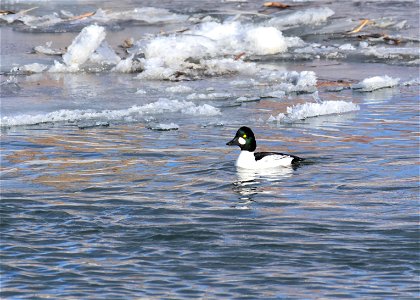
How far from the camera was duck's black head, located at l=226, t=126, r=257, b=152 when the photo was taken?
11.3 metres

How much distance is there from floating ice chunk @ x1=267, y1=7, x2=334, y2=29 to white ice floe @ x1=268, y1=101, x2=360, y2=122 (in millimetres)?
6741

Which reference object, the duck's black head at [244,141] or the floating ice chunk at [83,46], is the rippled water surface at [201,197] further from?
the floating ice chunk at [83,46]

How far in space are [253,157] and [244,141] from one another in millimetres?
247

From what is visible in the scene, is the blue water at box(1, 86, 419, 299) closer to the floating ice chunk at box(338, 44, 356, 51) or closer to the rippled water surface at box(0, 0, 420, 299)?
the rippled water surface at box(0, 0, 420, 299)

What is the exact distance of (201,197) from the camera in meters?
9.72

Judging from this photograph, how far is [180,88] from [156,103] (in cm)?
131

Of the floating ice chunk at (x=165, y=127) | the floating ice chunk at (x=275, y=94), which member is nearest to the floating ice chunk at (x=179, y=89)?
the floating ice chunk at (x=275, y=94)

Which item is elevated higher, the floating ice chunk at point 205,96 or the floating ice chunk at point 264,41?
the floating ice chunk at point 264,41

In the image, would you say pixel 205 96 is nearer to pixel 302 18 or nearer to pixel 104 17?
pixel 302 18

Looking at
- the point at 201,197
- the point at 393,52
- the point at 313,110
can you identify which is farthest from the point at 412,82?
the point at 201,197

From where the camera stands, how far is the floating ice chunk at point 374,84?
1501 centimetres

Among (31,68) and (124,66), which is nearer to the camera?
(31,68)

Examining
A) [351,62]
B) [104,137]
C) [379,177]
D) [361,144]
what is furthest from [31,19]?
[379,177]

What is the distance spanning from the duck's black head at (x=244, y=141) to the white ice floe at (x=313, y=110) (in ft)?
5.75
